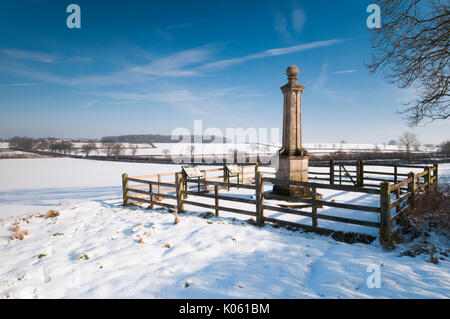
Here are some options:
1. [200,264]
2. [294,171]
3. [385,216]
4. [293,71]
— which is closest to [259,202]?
[200,264]

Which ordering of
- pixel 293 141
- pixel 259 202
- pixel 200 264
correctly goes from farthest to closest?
pixel 293 141 < pixel 259 202 < pixel 200 264

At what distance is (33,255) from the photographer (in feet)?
17.4

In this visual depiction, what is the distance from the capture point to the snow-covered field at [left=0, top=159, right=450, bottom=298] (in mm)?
3662

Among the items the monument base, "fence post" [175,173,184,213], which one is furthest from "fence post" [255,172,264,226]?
the monument base

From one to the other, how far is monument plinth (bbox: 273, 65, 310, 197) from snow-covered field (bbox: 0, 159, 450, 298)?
3.96m

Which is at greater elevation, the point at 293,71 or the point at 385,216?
the point at 293,71

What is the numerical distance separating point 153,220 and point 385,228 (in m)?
6.12

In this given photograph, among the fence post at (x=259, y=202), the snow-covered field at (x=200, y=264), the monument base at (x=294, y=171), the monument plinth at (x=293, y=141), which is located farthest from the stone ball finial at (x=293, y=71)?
the snow-covered field at (x=200, y=264)

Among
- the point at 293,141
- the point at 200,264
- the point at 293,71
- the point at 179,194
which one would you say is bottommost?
the point at 200,264

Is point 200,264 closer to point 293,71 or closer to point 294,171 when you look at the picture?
point 294,171

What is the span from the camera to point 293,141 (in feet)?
34.0

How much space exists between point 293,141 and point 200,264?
7.27m

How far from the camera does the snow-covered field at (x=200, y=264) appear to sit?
12.0 ft

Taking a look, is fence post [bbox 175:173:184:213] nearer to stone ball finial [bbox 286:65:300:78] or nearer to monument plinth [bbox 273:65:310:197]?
monument plinth [bbox 273:65:310:197]
